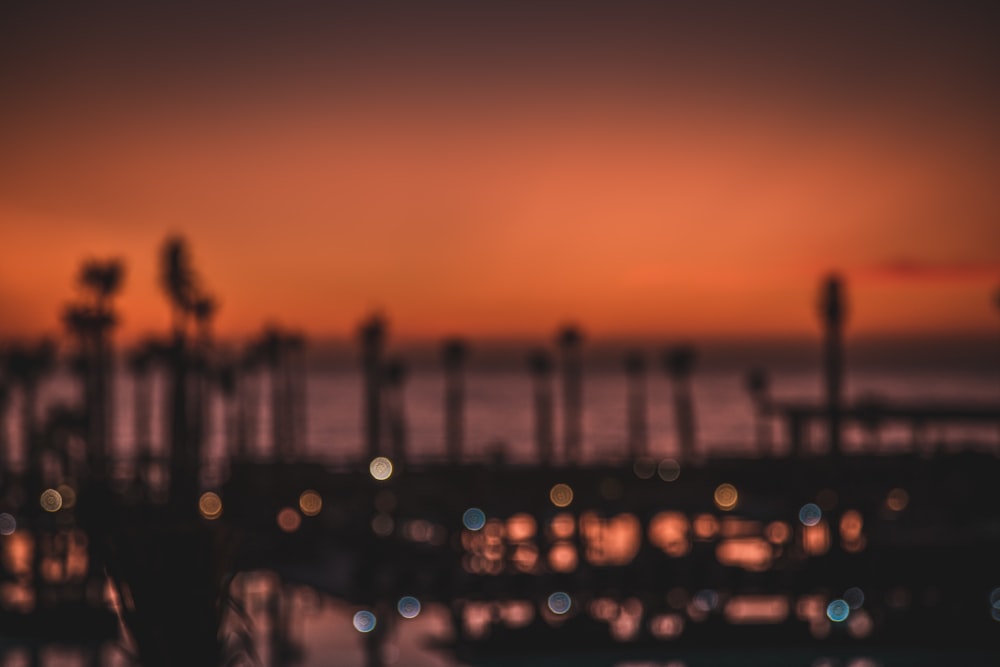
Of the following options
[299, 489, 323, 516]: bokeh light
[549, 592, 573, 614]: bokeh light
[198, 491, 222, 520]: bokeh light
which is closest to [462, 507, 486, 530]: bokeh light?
[549, 592, 573, 614]: bokeh light

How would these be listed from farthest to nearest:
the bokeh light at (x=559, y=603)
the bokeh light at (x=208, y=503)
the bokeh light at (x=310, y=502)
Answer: the bokeh light at (x=208, y=503)
the bokeh light at (x=310, y=502)
the bokeh light at (x=559, y=603)

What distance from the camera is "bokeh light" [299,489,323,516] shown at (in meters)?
20.8

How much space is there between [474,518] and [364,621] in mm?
2926

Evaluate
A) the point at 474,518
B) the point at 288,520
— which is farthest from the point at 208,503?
the point at 474,518

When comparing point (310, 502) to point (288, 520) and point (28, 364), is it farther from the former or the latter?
point (28, 364)

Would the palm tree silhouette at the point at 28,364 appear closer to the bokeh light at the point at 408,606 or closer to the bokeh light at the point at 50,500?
the bokeh light at the point at 50,500

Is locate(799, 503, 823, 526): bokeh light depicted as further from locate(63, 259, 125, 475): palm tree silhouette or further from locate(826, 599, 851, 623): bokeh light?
locate(63, 259, 125, 475): palm tree silhouette

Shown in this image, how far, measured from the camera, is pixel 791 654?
20.2 meters

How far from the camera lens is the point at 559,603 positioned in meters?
20.4

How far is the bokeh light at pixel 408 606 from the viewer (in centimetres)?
2094

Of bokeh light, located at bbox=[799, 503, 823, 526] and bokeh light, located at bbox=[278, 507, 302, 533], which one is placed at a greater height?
bokeh light, located at bbox=[799, 503, 823, 526]

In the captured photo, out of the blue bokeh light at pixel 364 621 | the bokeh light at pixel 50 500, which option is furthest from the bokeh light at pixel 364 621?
the bokeh light at pixel 50 500

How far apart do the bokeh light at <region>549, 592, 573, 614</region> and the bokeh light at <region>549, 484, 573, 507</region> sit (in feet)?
5.25

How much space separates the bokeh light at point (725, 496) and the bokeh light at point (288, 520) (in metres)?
9.19
